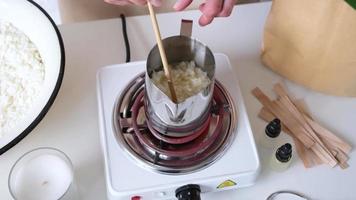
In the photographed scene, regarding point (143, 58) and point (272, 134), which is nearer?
point (272, 134)

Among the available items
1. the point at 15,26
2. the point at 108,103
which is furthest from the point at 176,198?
the point at 15,26

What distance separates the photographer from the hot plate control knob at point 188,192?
699mm

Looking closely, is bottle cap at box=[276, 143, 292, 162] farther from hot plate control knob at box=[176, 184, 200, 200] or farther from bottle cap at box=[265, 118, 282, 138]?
hot plate control knob at box=[176, 184, 200, 200]

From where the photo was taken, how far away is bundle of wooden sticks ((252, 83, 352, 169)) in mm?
807

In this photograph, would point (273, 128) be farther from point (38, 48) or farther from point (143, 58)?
point (38, 48)

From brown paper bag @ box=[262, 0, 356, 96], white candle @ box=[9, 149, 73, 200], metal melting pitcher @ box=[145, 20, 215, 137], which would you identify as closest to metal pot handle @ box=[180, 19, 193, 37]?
metal melting pitcher @ box=[145, 20, 215, 137]

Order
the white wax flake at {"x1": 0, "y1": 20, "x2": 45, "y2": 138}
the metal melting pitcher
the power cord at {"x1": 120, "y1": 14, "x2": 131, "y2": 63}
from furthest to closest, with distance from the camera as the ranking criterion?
the power cord at {"x1": 120, "y1": 14, "x2": 131, "y2": 63} < the white wax flake at {"x1": 0, "y1": 20, "x2": 45, "y2": 138} < the metal melting pitcher

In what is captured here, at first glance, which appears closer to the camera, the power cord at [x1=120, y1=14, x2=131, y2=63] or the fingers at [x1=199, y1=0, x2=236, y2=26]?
the fingers at [x1=199, y1=0, x2=236, y2=26]

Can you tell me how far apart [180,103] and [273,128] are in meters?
0.21

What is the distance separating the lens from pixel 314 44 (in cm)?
80

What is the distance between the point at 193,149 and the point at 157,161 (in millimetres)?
60

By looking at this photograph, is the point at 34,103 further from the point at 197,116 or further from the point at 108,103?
the point at 197,116

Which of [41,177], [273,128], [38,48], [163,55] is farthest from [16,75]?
[273,128]

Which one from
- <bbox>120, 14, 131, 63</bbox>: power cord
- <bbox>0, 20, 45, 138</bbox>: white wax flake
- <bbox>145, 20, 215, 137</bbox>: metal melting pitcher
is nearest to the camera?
<bbox>145, 20, 215, 137</bbox>: metal melting pitcher
